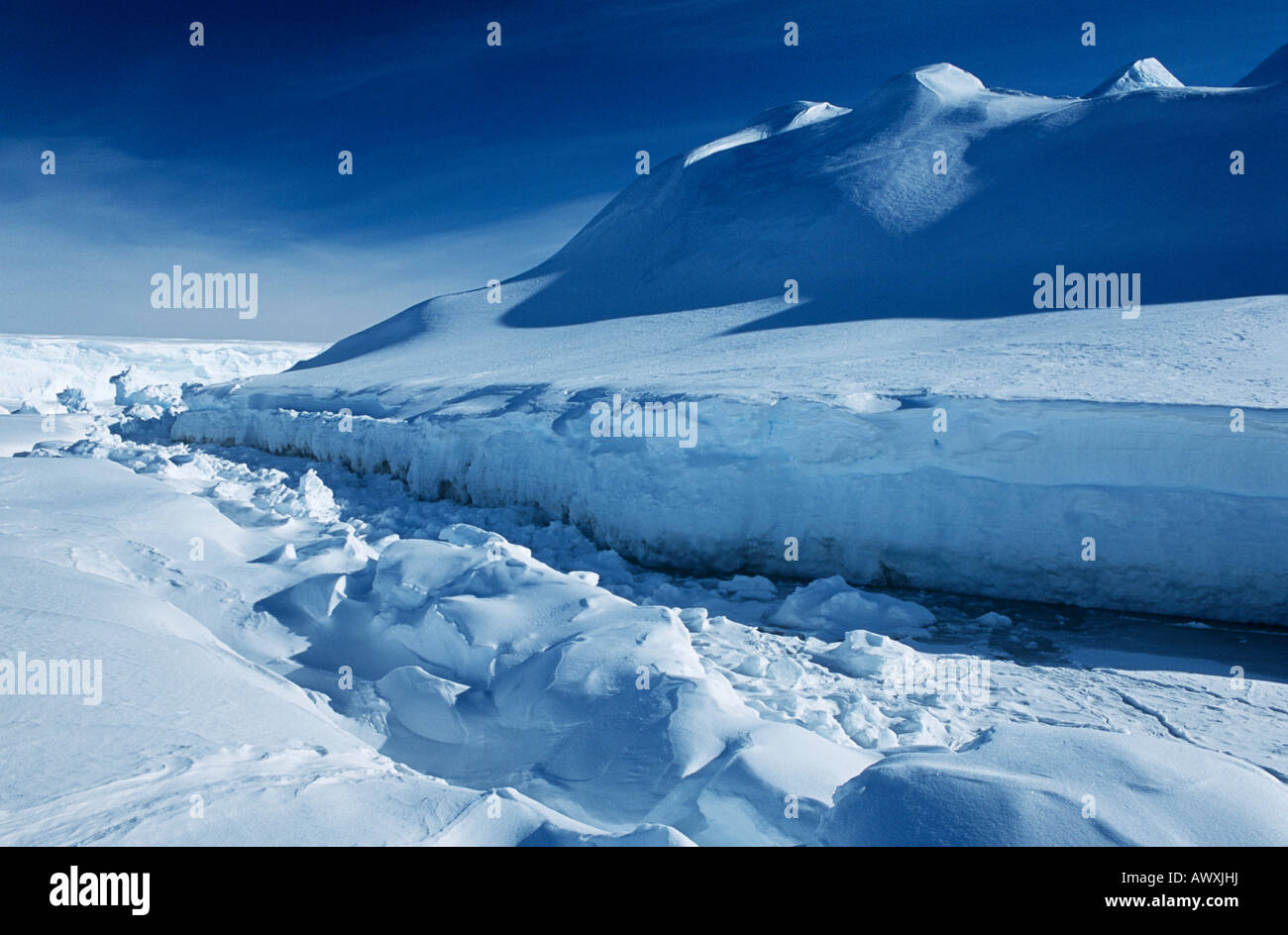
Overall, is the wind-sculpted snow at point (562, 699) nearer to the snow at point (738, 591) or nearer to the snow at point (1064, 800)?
the snow at point (738, 591)

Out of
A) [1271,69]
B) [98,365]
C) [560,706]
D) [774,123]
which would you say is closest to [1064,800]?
[560,706]

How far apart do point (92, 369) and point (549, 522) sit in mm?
27839

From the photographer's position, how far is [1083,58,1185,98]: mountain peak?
56.1 feet

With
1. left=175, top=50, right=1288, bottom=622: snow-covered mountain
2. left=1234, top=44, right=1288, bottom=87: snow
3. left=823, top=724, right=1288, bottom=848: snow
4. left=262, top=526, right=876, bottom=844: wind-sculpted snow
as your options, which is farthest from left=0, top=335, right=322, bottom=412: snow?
left=1234, top=44, right=1288, bottom=87: snow

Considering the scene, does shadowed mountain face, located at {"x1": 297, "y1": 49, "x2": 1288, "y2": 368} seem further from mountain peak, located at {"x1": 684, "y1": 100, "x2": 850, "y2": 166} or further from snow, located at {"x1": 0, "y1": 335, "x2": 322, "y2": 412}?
snow, located at {"x1": 0, "y1": 335, "x2": 322, "y2": 412}

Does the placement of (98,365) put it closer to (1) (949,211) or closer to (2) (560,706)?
(1) (949,211)

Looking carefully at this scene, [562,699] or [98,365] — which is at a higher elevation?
[98,365]

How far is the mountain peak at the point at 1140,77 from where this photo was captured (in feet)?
56.1

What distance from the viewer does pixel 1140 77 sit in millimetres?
17266

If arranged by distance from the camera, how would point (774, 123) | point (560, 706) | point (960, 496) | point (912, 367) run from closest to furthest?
point (560, 706)
point (960, 496)
point (912, 367)
point (774, 123)

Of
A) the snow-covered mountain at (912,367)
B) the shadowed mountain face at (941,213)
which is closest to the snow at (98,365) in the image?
the shadowed mountain face at (941,213)
